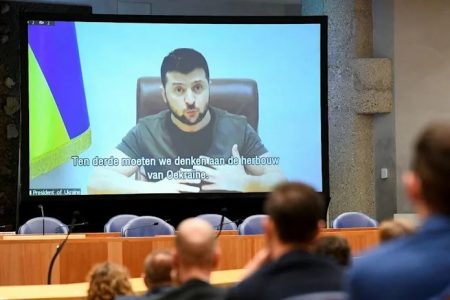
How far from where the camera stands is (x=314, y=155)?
10.9 meters

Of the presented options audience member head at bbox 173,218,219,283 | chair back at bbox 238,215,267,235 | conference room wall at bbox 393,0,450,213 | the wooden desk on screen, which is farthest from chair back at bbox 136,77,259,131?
audience member head at bbox 173,218,219,283

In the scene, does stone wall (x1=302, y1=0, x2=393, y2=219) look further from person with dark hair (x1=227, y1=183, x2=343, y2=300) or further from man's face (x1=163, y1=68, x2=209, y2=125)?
person with dark hair (x1=227, y1=183, x2=343, y2=300)

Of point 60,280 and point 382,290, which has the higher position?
point 382,290

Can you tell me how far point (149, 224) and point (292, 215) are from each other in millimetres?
6037

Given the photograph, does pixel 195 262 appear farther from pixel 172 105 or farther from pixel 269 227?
pixel 172 105

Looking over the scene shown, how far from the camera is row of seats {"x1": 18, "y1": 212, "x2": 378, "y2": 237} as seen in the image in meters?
7.84

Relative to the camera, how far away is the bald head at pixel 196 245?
7.23 feet

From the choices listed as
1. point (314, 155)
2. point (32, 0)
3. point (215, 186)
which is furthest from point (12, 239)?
point (32, 0)

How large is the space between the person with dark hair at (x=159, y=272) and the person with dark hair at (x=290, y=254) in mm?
806

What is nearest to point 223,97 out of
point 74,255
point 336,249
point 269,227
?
point 74,255

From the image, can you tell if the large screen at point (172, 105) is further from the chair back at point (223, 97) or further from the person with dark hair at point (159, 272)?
the person with dark hair at point (159, 272)

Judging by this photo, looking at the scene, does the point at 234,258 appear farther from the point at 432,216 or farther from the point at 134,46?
the point at 432,216

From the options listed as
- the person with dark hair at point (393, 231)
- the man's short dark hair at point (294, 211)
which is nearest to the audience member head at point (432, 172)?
the man's short dark hair at point (294, 211)

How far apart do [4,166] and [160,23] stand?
3680 millimetres
